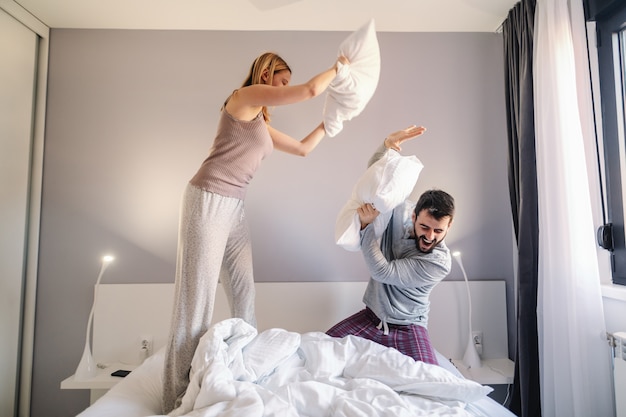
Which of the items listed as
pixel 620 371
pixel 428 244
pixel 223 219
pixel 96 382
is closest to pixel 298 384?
pixel 223 219

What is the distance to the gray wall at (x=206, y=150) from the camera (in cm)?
247

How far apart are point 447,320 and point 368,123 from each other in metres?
1.27

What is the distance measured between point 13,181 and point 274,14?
178 cm

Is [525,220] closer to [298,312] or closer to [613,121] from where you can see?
[613,121]

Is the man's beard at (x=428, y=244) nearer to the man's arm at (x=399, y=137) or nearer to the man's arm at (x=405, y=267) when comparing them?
the man's arm at (x=405, y=267)

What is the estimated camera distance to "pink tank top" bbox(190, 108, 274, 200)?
5.15 feet

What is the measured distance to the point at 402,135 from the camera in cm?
199

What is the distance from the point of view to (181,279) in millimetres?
1494

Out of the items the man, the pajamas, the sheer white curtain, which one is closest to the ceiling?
the sheer white curtain

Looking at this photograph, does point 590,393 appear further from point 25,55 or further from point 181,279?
point 25,55

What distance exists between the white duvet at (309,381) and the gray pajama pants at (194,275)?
110mm

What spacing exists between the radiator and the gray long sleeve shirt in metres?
0.67

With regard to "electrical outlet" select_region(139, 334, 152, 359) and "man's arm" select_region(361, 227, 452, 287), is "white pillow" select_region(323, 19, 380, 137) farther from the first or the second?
"electrical outlet" select_region(139, 334, 152, 359)

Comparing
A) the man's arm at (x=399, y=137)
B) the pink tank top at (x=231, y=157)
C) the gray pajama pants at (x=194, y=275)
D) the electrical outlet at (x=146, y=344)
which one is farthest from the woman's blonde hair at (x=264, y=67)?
the electrical outlet at (x=146, y=344)
